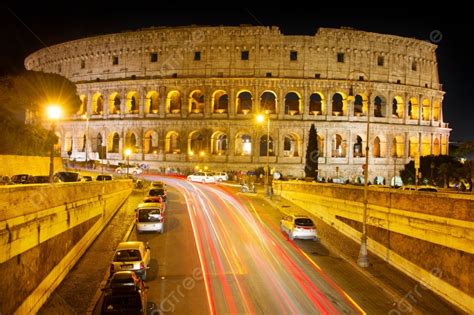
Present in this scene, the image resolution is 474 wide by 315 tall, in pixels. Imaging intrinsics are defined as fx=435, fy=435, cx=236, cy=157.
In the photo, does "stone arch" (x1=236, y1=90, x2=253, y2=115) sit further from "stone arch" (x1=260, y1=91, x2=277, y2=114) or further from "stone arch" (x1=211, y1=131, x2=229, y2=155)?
"stone arch" (x1=211, y1=131, x2=229, y2=155)

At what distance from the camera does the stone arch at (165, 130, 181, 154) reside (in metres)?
60.5

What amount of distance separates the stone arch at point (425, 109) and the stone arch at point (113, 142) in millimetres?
45221

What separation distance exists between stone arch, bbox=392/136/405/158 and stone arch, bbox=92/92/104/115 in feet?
142

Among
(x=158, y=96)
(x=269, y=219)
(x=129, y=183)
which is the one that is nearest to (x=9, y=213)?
(x=269, y=219)

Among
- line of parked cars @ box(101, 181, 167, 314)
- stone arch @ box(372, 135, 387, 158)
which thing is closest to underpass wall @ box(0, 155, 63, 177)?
line of parked cars @ box(101, 181, 167, 314)

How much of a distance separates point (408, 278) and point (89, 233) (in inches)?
603

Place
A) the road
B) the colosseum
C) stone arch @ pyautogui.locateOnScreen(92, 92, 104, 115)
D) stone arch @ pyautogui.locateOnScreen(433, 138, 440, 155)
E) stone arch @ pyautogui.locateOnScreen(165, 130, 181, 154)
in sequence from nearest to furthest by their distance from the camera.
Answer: the road, the colosseum, stone arch @ pyautogui.locateOnScreen(165, 130, 181, 154), stone arch @ pyautogui.locateOnScreen(92, 92, 104, 115), stone arch @ pyautogui.locateOnScreen(433, 138, 440, 155)

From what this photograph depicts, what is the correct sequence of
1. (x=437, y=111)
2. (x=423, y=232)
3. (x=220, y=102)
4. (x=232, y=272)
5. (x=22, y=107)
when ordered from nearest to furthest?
1. (x=232, y=272)
2. (x=423, y=232)
3. (x=22, y=107)
4. (x=220, y=102)
5. (x=437, y=111)

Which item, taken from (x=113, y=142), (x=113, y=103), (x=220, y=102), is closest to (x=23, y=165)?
(x=113, y=142)

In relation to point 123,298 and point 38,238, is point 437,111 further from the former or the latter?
point 123,298

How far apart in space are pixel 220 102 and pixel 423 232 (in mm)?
47401

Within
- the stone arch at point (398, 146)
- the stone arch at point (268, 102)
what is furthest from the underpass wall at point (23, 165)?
the stone arch at point (398, 146)

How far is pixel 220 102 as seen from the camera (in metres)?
64.1

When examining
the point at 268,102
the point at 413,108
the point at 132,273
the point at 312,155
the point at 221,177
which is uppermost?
the point at 268,102
